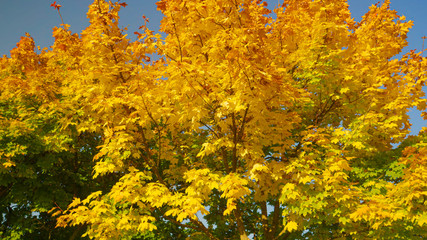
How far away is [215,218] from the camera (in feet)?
36.9

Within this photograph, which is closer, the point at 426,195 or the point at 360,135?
the point at 426,195

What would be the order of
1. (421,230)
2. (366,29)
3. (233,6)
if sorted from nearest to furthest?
1. (233,6)
2. (421,230)
3. (366,29)

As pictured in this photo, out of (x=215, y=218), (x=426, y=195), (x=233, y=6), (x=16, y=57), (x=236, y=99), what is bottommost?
(x=426, y=195)

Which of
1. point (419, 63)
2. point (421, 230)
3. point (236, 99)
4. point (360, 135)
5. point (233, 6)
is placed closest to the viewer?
point (236, 99)

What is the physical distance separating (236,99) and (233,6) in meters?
2.71

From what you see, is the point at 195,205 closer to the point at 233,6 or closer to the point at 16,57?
the point at 233,6

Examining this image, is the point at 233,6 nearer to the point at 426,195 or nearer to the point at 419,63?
the point at 426,195

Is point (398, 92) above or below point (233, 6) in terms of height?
below

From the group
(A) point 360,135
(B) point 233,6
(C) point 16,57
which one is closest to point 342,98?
(A) point 360,135

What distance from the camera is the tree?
7.69m

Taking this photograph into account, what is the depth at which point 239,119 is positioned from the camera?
874 cm

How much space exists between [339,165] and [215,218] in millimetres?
5284

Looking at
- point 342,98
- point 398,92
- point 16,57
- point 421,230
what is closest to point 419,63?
point 398,92

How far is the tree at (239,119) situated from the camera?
7691 mm
